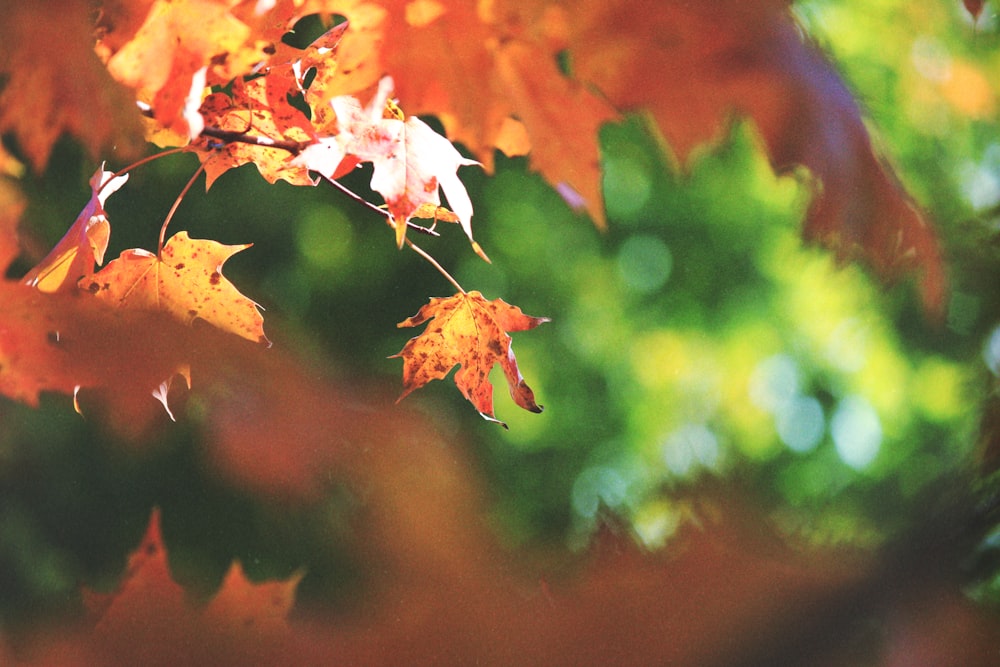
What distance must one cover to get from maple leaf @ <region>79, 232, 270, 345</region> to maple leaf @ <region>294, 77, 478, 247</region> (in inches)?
8.3

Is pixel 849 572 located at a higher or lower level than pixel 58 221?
lower

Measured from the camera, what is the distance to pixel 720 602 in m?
1.57

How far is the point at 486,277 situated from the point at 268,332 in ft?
1.36

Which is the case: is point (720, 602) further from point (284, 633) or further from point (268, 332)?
point (268, 332)

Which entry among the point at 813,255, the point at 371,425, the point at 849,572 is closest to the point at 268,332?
the point at 371,425

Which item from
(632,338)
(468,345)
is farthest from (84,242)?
(632,338)

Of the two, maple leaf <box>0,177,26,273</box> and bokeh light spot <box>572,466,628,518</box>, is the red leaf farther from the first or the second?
maple leaf <box>0,177,26,273</box>

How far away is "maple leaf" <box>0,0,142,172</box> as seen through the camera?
630 mm

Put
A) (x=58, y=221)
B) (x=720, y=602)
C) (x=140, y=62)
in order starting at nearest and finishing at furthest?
(x=140, y=62) < (x=58, y=221) < (x=720, y=602)

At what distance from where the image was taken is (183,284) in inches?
30.9

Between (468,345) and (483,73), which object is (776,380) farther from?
(483,73)

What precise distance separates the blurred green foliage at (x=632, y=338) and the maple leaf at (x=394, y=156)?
88 centimetres

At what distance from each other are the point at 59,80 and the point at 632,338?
1089mm

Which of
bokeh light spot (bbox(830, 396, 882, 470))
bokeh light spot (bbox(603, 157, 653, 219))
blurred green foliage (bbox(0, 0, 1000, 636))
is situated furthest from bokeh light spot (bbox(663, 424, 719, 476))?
bokeh light spot (bbox(603, 157, 653, 219))
